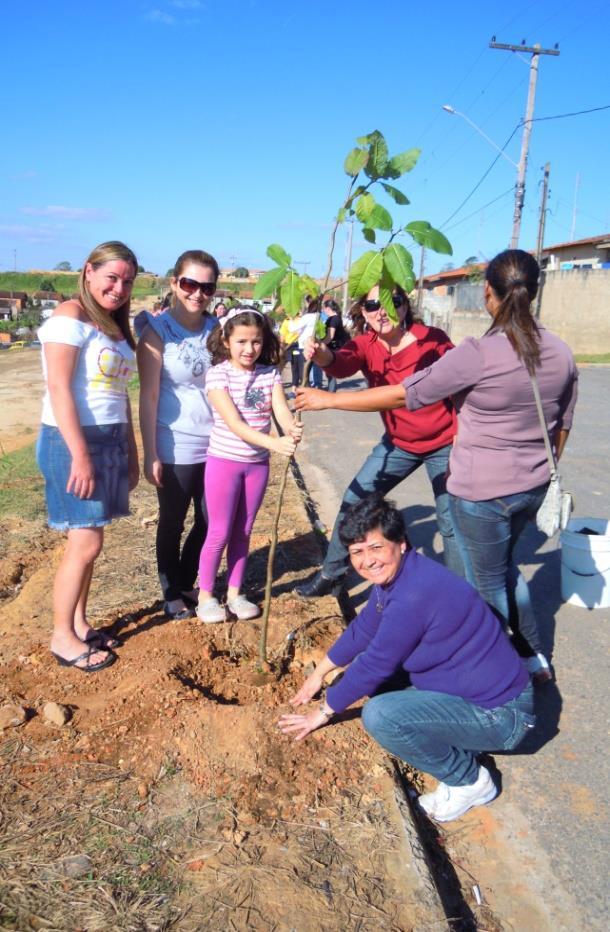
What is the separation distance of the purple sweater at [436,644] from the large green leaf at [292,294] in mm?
1027

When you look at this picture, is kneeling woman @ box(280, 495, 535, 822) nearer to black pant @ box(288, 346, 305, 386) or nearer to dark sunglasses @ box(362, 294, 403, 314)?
dark sunglasses @ box(362, 294, 403, 314)

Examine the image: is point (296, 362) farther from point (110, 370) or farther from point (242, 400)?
point (110, 370)

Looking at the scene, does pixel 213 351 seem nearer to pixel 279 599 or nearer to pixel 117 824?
pixel 279 599

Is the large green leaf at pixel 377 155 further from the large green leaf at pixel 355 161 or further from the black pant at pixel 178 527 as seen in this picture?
the black pant at pixel 178 527

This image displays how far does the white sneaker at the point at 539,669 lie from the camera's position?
340 cm

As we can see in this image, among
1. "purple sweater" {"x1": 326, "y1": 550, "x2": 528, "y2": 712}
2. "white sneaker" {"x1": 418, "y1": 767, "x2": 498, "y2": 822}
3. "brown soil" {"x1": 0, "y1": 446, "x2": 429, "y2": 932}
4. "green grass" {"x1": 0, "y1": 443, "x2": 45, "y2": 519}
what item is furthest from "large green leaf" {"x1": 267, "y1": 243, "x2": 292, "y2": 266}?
"green grass" {"x1": 0, "y1": 443, "x2": 45, "y2": 519}

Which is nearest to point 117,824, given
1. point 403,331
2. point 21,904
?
point 21,904

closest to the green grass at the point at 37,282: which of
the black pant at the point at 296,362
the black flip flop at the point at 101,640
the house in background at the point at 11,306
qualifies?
the house in background at the point at 11,306

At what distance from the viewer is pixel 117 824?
236cm

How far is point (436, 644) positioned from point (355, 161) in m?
1.85

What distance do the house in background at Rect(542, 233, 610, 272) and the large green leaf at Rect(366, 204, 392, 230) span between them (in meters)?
31.9

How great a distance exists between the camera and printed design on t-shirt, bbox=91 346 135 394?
9.90 ft

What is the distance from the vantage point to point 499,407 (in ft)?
9.21

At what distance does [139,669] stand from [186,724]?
0.55 m
